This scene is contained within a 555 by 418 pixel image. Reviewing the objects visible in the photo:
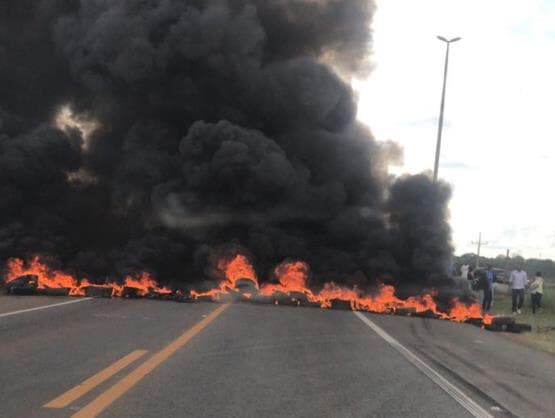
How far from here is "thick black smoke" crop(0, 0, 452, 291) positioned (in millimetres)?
21453

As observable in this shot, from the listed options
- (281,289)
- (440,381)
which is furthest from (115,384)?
(281,289)

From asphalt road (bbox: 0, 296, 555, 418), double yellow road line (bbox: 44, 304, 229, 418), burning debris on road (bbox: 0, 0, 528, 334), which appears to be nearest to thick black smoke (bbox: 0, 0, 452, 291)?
burning debris on road (bbox: 0, 0, 528, 334)

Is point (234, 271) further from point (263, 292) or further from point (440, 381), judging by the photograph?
point (440, 381)

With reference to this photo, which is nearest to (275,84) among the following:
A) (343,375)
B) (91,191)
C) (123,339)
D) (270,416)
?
(91,191)

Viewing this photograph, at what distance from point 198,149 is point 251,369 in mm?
15796

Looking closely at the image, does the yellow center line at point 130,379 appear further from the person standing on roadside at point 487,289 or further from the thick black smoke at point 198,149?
the person standing on roadside at point 487,289

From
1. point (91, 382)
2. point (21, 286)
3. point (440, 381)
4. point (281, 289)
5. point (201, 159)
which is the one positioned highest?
point (201, 159)

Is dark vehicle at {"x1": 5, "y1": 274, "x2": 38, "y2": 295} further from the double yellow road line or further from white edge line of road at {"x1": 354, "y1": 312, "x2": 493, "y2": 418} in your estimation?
white edge line of road at {"x1": 354, "y1": 312, "x2": 493, "y2": 418}

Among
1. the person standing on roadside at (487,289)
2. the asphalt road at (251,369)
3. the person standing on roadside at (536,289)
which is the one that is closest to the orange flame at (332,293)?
the person standing on roadside at (487,289)

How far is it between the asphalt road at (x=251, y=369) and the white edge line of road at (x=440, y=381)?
0.02m

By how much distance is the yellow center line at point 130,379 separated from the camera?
505cm

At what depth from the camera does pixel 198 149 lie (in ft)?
72.8

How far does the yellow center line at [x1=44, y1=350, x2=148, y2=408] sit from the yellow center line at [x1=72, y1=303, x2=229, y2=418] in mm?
168

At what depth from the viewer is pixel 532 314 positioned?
19.9 metres
